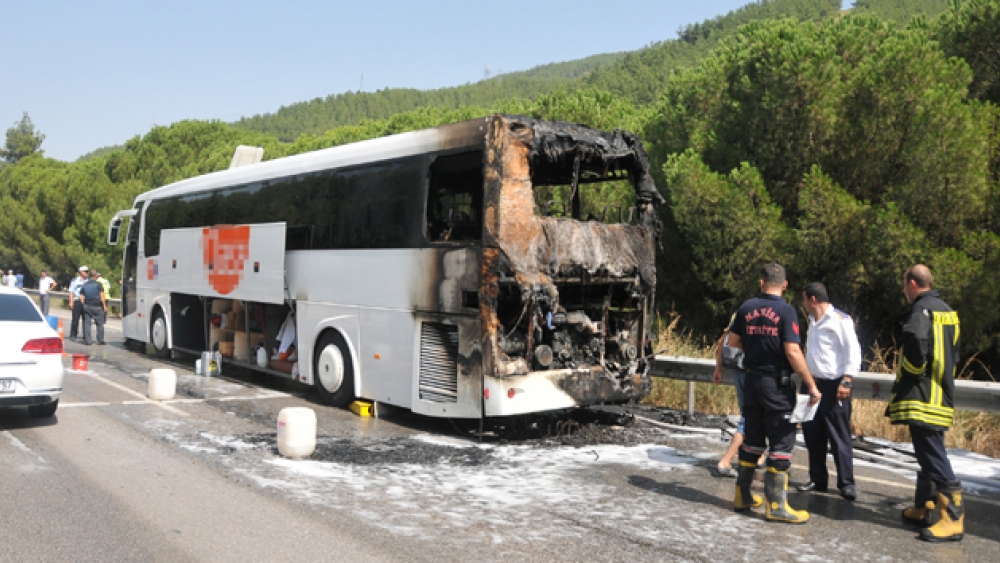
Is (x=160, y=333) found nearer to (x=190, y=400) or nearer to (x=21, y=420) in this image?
(x=190, y=400)

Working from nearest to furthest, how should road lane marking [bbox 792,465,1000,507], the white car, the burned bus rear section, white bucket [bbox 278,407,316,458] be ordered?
road lane marking [bbox 792,465,1000,507] → white bucket [bbox 278,407,316,458] → the burned bus rear section → the white car

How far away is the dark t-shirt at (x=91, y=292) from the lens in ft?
62.4

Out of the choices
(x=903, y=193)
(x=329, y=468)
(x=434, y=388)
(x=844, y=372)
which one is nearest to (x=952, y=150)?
(x=903, y=193)

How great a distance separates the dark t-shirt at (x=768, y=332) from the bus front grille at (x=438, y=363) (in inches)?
138

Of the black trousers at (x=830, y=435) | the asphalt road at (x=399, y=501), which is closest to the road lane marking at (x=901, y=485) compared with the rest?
the asphalt road at (x=399, y=501)

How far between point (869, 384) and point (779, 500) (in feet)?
10.8

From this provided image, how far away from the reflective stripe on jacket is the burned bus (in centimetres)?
358

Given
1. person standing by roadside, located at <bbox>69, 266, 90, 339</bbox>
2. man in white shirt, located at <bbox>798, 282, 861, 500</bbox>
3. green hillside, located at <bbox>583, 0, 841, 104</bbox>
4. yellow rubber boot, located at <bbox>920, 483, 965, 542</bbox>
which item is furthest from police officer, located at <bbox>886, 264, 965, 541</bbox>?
green hillside, located at <bbox>583, 0, 841, 104</bbox>

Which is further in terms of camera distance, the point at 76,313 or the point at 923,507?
the point at 76,313

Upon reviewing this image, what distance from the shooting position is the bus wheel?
34.9 ft

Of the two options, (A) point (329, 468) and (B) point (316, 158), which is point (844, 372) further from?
(B) point (316, 158)

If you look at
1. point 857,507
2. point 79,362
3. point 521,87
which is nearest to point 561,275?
point 857,507

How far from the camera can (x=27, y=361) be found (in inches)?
345

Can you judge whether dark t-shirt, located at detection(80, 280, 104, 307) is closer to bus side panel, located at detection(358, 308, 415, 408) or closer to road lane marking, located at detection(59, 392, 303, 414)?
road lane marking, located at detection(59, 392, 303, 414)
